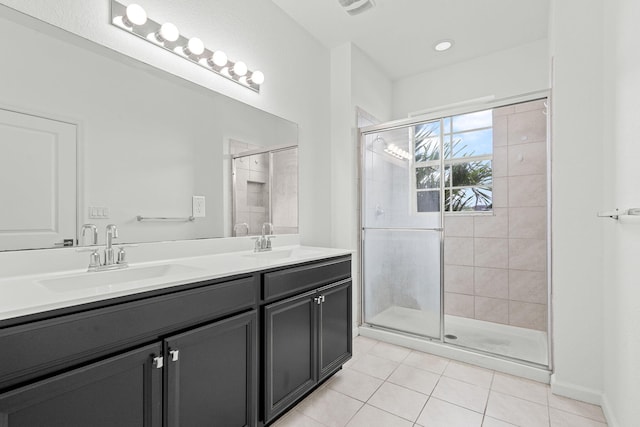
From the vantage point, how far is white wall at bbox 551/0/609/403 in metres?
1.80

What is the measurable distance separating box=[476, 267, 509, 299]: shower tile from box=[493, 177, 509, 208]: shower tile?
649mm

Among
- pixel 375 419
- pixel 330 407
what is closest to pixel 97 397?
pixel 330 407

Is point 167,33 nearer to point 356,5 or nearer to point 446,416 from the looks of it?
point 356,5

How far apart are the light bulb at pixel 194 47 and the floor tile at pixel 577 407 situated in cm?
291

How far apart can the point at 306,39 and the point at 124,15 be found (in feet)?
5.08

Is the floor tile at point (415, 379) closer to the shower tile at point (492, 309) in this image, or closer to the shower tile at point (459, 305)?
the shower tile at point (459, 305)

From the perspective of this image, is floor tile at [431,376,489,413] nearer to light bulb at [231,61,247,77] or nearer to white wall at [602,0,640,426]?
white wall at [602,0,640,426]

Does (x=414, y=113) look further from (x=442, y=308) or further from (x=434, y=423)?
(x=434, y=423)

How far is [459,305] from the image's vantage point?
10.7 ft

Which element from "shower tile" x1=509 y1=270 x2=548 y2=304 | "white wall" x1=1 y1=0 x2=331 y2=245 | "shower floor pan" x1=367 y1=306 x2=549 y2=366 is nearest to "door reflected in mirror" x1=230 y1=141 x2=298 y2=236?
"white wall" x1=1 y1=0 x2=331 y2=245

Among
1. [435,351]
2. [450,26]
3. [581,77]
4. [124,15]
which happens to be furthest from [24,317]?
[450,26]

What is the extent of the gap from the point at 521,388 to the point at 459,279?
1350 mm

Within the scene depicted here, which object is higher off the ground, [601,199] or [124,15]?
[124,15]

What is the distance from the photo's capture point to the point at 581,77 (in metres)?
1.84
